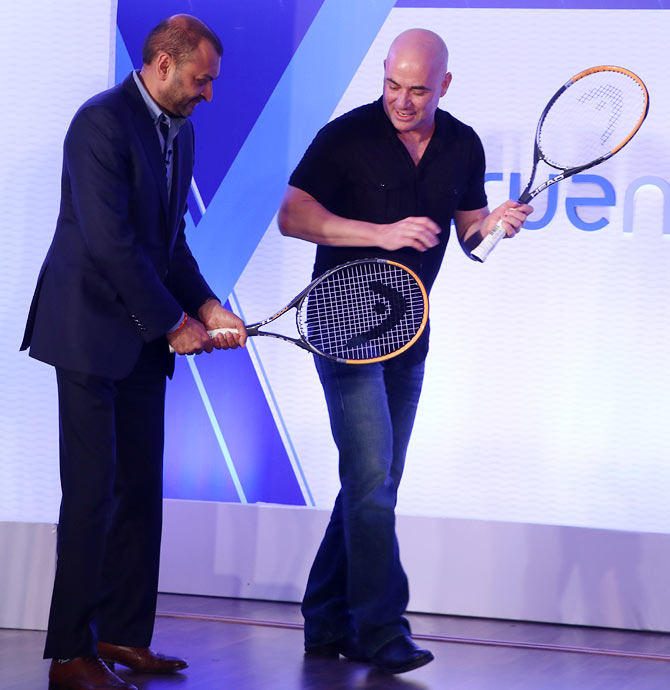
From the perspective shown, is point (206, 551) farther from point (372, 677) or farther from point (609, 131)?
point (609, 131)

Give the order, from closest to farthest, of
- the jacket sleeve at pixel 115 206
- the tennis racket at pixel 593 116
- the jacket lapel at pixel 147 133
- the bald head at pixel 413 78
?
the jacket sleeve at pixel 115 206
the jacket lapel at pixel 147 133
the bald head at pixel 413 78
the tennis racket at pixel 593 116

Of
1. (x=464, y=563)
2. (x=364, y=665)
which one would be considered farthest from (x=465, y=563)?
(x=364, y=665)

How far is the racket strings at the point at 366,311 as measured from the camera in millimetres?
2846

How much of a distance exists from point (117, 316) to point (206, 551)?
1.50 m

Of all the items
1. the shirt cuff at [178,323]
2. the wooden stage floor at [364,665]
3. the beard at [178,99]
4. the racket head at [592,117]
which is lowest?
the wooden stage floor at [364,665]

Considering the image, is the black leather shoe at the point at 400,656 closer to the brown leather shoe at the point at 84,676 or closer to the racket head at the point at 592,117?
the brown leather shoe at the point at 84,676

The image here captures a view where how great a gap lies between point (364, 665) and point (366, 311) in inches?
36.2

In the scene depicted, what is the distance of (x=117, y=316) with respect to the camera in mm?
2586

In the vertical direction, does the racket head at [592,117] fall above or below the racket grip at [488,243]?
above

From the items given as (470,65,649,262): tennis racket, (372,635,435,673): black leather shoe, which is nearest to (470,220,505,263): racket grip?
(470,65,649,262): tennis racket

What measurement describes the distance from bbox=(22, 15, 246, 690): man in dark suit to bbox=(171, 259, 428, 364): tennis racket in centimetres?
28

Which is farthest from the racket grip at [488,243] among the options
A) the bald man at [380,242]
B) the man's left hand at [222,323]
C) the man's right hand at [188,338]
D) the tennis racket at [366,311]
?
the man's right hand at [188,338]


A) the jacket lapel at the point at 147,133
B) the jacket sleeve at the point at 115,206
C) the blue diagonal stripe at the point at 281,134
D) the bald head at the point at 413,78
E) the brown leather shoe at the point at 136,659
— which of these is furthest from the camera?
the blue diagonal stripe at the point at 281,134

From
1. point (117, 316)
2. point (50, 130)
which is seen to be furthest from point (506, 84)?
point (117, 316)
